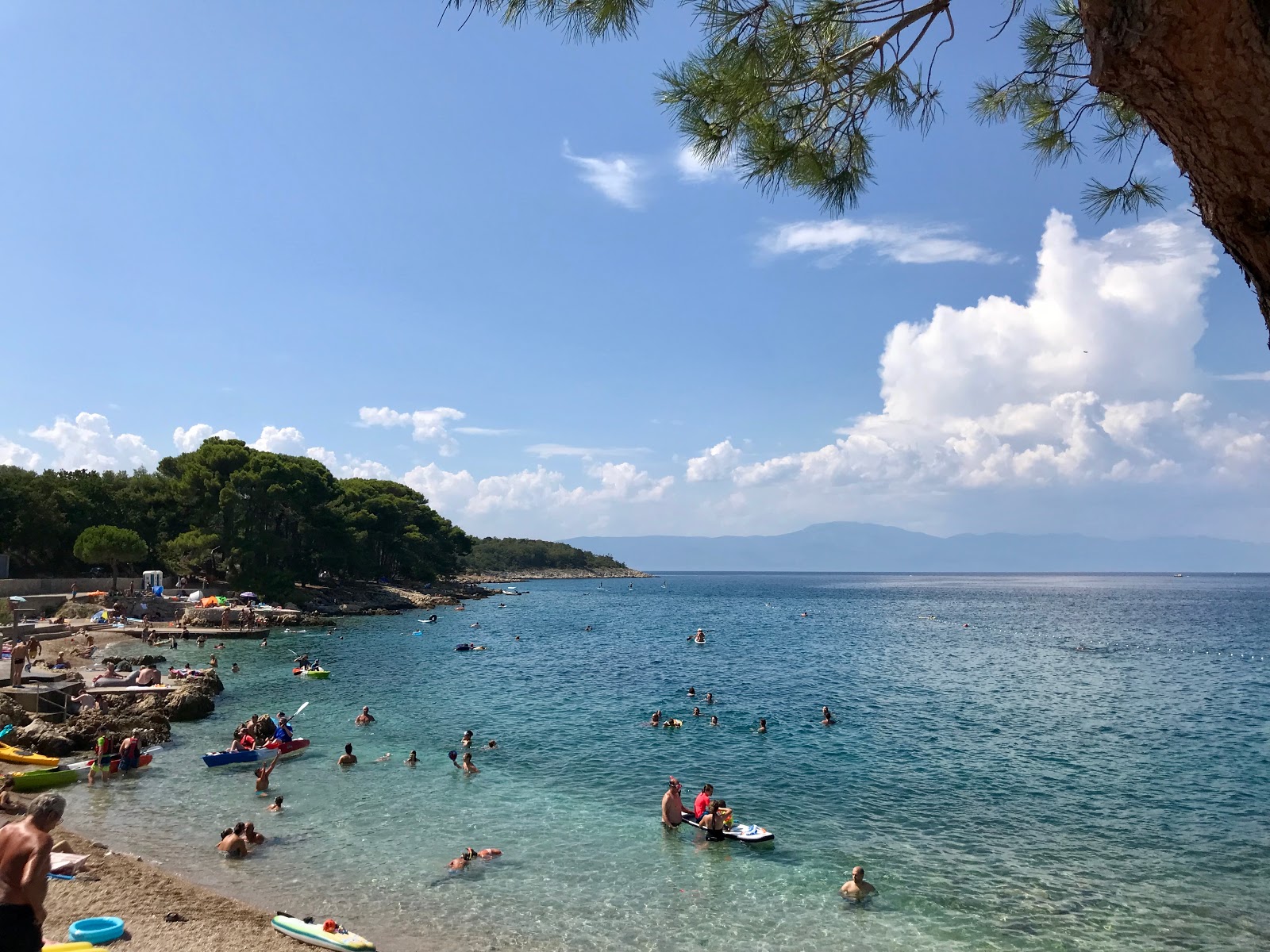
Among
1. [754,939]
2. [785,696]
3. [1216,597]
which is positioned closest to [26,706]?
[754,939]

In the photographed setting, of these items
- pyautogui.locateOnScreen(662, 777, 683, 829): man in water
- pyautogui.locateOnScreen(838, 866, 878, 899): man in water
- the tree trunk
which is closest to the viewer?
the tree trunk

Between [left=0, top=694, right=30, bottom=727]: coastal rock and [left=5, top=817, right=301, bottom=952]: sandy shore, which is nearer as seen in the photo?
[left=5, top=817, right=301, bottom=952]: sandy shore

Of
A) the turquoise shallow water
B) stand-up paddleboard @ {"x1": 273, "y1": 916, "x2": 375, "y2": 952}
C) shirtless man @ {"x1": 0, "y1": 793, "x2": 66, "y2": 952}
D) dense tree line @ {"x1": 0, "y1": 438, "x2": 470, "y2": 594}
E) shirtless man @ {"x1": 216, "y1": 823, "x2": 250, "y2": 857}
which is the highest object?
dense tree line @ {"x1": 0, "y1": 438, "x2": 470, "y2": 594}

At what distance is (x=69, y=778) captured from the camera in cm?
1733

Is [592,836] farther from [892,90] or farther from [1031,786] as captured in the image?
[892,90]

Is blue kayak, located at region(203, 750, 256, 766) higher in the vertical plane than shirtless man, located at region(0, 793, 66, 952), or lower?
lower

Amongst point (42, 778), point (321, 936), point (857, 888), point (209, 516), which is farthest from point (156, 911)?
point (209, 516)

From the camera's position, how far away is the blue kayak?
19.5 metres

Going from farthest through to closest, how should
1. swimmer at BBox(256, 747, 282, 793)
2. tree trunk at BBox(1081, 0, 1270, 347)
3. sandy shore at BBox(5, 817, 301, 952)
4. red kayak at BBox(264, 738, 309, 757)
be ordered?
red kayak at BBox(264, 738, 309, 757)
swimmer at BBox(256, 747, 282, 793)
sandy shore at BBox(5, 817, 301, 952)
tree trunk at BBox(1081, 0, 1270, 347)

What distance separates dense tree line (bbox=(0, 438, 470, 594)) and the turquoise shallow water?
2558 centimetres

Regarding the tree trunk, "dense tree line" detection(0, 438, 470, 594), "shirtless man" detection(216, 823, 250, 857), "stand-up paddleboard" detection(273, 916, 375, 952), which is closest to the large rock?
"shirtless man" detection(216, 823, 250, 857)

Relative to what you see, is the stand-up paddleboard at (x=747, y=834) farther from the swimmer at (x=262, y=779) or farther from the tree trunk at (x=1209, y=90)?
the tree trunk at (x=1209, y=90)

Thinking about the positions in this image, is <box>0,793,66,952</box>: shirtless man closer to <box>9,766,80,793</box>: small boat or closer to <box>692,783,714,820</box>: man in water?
<box>692,783,714,820</box>: man in water

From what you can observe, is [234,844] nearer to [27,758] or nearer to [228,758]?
[228,758]
